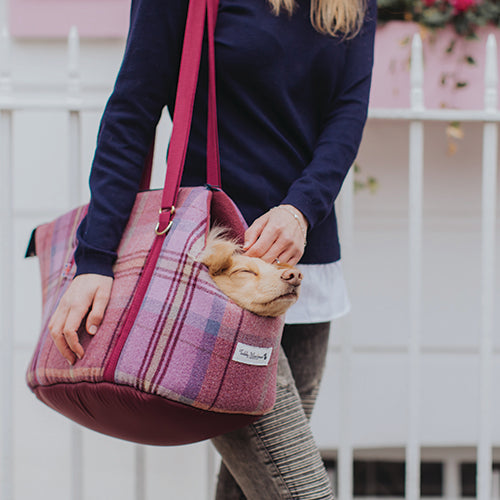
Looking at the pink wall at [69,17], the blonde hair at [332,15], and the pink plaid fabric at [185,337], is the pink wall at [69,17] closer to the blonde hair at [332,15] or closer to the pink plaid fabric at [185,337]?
the blonde hair at [332,15]

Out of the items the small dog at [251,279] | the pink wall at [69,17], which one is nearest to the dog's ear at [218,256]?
the small dog at [251,279]

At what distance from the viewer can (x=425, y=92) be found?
190 centimetres

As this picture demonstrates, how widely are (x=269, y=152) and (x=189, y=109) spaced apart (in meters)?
0.18

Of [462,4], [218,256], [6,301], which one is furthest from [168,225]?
[462,4]

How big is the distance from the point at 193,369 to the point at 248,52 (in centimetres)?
54

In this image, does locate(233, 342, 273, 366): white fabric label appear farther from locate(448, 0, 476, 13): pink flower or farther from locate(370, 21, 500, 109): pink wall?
locate(448, 0, 476, 13): pink flower

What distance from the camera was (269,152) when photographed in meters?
1.01

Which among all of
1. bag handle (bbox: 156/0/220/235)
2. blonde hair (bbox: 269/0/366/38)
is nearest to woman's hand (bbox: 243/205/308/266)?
bag handle (bbox: 156/0/220/235)

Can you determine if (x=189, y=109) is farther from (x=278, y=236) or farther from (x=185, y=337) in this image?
(x=185, y=337)

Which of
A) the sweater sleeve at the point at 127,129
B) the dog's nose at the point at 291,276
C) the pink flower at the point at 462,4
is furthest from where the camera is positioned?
the pink flower at the point at 462,4

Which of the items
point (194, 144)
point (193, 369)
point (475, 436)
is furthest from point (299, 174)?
point (475, 436)

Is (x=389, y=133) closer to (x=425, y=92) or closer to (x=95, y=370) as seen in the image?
(x=425, y=92)

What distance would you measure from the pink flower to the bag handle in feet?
4.11

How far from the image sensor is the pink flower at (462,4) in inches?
72.9
